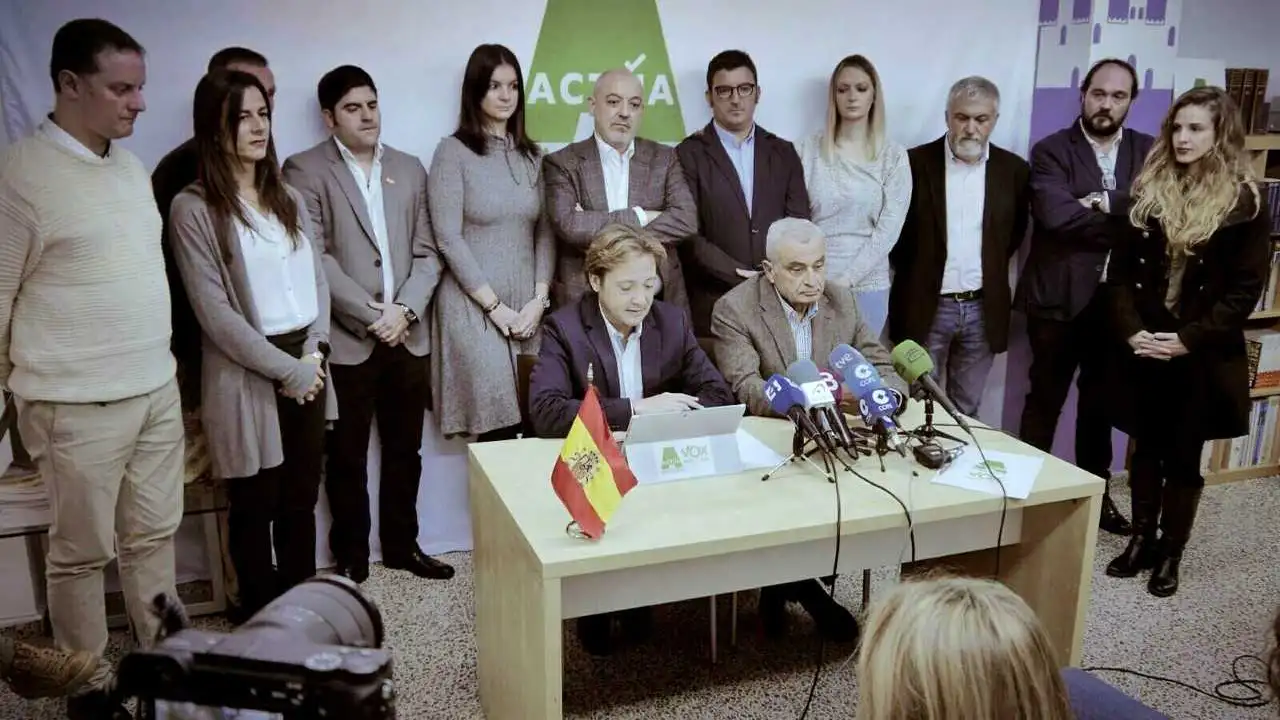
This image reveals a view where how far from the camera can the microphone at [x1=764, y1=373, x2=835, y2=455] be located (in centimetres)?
222

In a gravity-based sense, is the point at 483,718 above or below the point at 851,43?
below

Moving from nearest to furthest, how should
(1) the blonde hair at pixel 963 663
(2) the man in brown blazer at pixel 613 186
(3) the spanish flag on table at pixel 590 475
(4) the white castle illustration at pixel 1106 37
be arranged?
(1) the blonde hair at pixel 963 663 → (3) the spanish flag on table at pixel 590 475 → (2) the man in brown blazer at pixel 613 186 → (4) the white castle illustration at pixel 1106 37

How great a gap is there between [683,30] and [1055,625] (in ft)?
7.80

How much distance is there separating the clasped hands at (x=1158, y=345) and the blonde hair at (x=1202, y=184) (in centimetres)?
28

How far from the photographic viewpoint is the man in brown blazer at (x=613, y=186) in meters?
3.23

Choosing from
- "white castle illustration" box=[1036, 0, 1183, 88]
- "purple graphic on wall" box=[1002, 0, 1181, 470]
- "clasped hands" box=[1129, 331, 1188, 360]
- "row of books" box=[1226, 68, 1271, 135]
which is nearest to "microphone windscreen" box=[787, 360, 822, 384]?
"clasped hands" box=[1129, 331, 1188, 360]

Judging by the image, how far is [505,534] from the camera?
83.0 inches

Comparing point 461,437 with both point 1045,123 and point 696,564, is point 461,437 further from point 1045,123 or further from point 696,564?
point 1045,123

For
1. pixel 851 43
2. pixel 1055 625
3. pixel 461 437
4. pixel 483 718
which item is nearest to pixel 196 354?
pixel 461 437

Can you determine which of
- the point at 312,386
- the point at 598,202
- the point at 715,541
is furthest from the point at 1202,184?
the point at 312,386

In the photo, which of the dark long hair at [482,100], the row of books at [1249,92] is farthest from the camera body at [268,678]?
the row of books at [1249,92]

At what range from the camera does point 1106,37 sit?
3.85 m

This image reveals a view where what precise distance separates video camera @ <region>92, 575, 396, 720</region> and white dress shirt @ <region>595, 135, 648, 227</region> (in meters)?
2.45

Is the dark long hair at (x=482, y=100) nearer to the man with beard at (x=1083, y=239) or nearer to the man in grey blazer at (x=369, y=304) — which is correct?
the man in grey blazer at (x=369, y=304)
